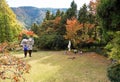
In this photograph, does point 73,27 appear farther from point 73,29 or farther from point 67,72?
point 67,72

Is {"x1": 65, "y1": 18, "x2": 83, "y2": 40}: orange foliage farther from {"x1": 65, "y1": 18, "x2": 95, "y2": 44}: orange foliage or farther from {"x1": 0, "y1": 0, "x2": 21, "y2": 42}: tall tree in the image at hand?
{"x1": 0, "y1": 0, "x2": 21, "y2": 42}: tall tree

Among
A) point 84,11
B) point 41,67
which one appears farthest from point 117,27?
point 84,11

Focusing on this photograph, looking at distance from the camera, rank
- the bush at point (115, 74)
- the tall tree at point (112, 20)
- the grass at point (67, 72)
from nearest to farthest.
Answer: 1. the bush at point (115, 74)
2. the tall tree at point (112, 20)
3. the grass at point (67, 72)

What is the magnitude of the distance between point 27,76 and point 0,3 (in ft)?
51.3

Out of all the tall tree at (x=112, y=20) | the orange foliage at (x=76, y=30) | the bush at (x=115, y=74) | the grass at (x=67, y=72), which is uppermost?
the tall tree at (x=112, y=20)

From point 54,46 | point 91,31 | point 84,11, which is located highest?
point 84,11

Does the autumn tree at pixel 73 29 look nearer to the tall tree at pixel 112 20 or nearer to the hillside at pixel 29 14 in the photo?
the tall tree at pixel 112 20

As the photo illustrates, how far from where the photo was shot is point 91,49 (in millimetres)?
25562

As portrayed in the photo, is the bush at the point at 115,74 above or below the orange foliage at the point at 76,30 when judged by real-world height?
below

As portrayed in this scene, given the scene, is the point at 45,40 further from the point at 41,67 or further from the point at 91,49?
the point at 41,67

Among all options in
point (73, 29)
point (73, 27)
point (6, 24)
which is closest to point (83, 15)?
point (73, 27)

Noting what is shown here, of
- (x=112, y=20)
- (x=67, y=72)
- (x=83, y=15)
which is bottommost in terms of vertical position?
(x=67, y=72)

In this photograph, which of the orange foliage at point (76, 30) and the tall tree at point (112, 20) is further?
the orange foliage at point (76, 30)

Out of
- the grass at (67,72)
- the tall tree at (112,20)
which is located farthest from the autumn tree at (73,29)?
the tall tree at (112,20)
